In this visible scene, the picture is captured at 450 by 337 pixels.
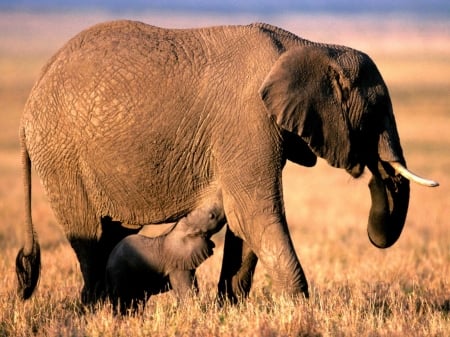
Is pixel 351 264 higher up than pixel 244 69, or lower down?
lower down

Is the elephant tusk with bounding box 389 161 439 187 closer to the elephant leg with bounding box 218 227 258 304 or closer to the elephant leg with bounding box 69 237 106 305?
the elephant leg with bounding box 218 227 258 304

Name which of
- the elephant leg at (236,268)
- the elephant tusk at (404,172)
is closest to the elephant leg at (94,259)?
the elephant leg at (236,268)

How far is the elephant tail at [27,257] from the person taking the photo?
32.1ft

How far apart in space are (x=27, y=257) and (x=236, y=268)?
1816 mm

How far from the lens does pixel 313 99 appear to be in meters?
8.80

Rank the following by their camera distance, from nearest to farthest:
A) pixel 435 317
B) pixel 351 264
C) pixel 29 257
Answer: pixel 435 317 → pixel 29 257 → pixel 351 264

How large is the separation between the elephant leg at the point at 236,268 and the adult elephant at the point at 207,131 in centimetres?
1

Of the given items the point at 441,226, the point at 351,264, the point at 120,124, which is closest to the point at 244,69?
the point at 120,124

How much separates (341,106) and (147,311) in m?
2.17

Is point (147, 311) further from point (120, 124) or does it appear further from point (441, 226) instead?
point (441, 226)

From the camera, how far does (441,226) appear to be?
58.3ft

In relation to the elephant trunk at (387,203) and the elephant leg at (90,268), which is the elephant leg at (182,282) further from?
the elephant trunk at (387,203)

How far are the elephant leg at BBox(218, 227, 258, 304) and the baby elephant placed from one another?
0.52 m

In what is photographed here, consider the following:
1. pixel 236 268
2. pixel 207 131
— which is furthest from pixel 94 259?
pixel 207 131
